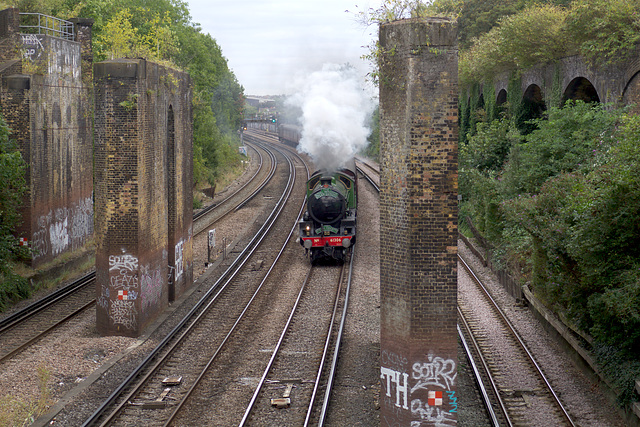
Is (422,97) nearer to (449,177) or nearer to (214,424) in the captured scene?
(449,177)

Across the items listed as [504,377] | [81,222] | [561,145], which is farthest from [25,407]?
[561,145]

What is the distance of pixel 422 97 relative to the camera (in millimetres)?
9219

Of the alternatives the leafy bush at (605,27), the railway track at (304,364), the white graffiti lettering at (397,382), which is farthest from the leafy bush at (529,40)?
the white graffiti lettering at (397,382)

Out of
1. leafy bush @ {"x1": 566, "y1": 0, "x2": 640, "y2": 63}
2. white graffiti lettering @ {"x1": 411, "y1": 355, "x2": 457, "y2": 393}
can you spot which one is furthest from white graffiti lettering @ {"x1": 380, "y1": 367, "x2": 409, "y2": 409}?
leafy bush @ {"x1": 566, "y1": 0, "x2": 640, "y2": 63}

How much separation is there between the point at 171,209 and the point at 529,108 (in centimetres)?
1899

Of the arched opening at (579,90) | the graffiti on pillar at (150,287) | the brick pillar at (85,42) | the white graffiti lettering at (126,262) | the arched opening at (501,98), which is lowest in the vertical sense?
the graffiti on pillar at (150,287)

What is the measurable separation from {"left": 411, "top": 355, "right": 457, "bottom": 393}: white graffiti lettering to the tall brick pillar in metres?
0.02

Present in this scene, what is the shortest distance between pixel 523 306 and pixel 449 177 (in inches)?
355

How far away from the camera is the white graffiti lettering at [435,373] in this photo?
31.1ft

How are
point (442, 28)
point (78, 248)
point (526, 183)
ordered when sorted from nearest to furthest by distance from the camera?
1. point (442, 28)
2. point (526, 183)
3. point (78, 248)

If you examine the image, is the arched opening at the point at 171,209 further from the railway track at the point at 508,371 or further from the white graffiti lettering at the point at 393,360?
the white graffiti lettering at the point at 393,360

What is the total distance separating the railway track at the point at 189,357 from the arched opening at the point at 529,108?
1512 centimetres

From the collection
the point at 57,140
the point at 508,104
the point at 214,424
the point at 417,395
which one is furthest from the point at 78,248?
the point at 508,104

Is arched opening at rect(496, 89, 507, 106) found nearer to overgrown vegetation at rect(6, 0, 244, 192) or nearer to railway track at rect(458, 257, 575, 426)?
overgrown vegetation at rect(6, 0, 244, 192)
